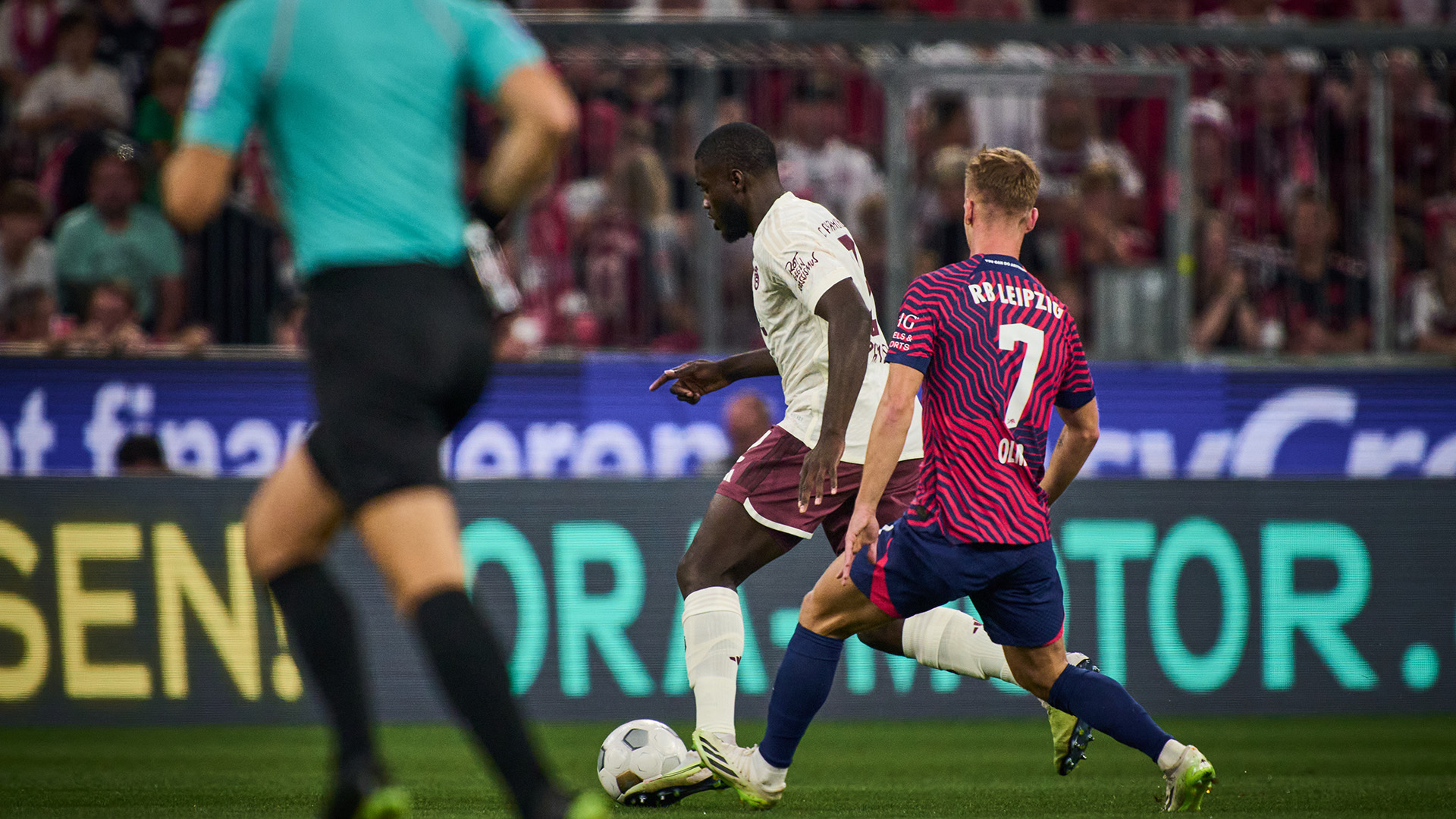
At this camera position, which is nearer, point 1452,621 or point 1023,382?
point 1023,382

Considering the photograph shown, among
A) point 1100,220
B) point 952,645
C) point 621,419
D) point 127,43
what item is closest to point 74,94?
point 127,43

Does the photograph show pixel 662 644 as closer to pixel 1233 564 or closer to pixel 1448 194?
pixel 1233 564

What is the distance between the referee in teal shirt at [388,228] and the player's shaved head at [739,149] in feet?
7.27

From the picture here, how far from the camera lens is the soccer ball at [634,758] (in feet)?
19.0

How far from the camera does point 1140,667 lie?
28.7 feet

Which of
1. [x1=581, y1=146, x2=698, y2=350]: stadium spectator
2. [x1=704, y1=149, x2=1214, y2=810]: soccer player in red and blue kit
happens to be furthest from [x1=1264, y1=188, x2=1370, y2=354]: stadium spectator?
[x1=704, y1=149, x2=1214, y2=810]: soccer player in red and blue kit

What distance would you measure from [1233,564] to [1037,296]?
4.17 metres

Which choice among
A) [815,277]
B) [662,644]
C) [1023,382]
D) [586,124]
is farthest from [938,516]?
[586,124]

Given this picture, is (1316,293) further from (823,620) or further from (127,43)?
(127,43)

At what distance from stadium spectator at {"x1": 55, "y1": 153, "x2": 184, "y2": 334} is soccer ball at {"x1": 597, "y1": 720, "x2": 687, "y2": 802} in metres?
5.61

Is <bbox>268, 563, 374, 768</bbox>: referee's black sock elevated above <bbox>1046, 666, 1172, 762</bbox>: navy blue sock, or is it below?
above

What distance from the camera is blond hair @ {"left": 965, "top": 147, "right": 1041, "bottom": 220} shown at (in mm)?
5207

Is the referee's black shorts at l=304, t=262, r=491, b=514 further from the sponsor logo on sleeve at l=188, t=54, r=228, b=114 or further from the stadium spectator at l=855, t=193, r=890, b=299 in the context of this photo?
the stadium spectator at l=855, t=193, r=890, b=299

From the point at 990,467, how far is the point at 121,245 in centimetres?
675
